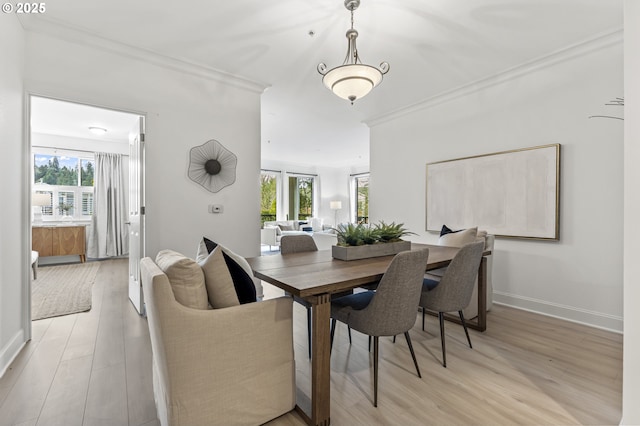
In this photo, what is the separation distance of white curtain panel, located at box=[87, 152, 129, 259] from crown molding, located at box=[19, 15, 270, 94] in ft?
14.8

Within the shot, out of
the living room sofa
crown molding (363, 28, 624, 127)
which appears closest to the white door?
crown molding (363, 28, 624, 127)

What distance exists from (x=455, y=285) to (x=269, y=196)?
782cm

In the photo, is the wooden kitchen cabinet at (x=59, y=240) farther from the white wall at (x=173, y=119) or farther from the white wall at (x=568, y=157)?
the white wall at (x=568, y=157)

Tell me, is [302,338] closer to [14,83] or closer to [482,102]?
[14,83]

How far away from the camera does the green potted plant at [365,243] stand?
2.17 metres

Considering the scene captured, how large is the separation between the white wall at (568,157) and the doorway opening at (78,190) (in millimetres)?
5186

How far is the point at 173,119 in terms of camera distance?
3.09 meters

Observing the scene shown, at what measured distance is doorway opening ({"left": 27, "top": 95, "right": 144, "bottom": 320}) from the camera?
542 cm

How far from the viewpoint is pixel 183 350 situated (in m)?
1.29

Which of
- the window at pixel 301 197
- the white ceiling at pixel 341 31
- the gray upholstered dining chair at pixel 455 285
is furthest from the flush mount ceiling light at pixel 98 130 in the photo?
the gray upholstered dining chair at pixel 455 285

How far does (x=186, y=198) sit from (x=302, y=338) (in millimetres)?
1821

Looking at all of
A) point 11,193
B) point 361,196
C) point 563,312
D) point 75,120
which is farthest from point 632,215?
point 361,196

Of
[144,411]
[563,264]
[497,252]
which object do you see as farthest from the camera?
[497,252]

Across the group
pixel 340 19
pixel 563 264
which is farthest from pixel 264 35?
pixel 563 264
